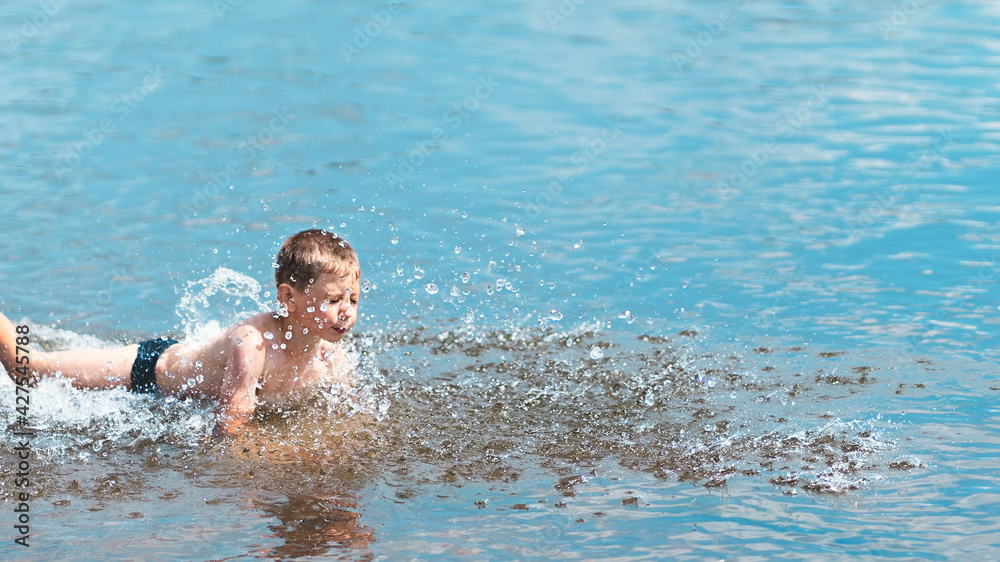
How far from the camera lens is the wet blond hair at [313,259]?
571 cm

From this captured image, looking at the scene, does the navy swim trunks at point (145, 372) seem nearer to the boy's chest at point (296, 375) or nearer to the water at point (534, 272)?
the water at point (534, 272)

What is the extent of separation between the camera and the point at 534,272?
8.00 m

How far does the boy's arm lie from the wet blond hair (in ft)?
1.22

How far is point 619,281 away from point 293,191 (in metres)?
3.16

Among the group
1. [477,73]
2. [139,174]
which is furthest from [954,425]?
[477,73]

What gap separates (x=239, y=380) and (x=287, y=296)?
0.50m

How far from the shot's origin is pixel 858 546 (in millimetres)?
4555

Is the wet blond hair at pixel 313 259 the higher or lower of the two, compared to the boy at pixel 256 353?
higher

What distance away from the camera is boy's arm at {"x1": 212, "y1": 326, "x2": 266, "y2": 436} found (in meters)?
5.79

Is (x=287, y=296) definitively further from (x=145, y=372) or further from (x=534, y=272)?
(x=534, y=272)

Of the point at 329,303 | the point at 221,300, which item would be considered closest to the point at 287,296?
the point at 329,303

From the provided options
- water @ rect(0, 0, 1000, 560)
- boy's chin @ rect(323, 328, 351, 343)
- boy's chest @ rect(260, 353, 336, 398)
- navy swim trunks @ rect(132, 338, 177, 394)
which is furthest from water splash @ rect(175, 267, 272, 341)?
boy's chin @ rect(323, 328, 351, 343)

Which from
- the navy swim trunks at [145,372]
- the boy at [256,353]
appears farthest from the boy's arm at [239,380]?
the navy swim trunks at [145,372]

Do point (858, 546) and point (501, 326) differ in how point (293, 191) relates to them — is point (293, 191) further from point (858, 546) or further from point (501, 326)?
point (858, 546)
